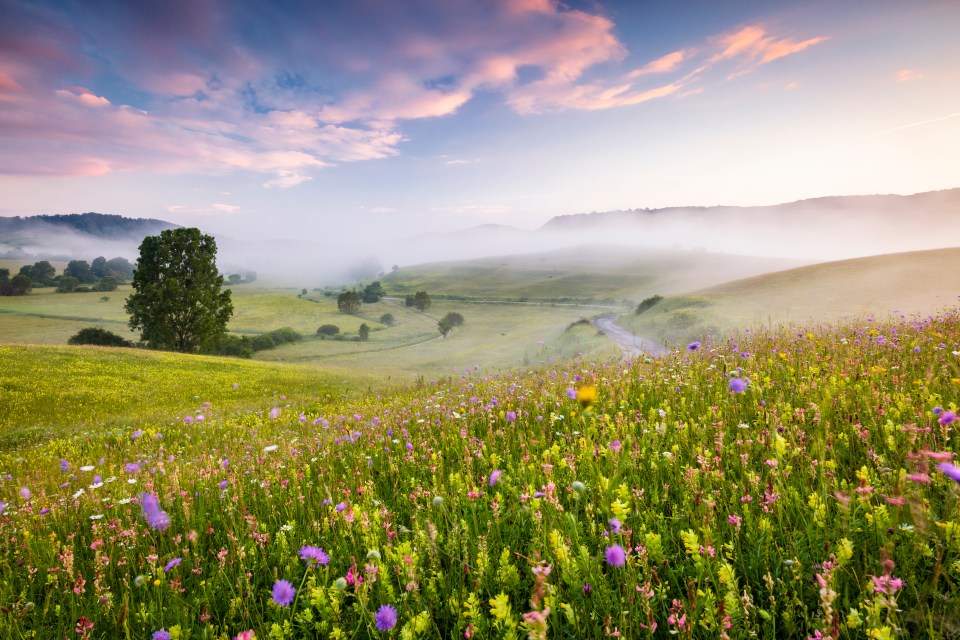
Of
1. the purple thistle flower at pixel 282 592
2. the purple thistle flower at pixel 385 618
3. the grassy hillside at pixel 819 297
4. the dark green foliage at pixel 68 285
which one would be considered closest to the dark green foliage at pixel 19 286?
the dark green foliage at pixel 68 285

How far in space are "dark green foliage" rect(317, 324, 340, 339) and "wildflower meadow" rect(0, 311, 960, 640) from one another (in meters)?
97.9

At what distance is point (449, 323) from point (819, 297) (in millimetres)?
71883

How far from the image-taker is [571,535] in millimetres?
2604

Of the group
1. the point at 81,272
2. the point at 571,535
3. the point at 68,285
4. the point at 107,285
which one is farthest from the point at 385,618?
the point at 81,272

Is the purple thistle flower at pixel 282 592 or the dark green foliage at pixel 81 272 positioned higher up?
the dark green foliage at pixel 81 272

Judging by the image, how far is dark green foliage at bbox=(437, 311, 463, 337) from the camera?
322 feet

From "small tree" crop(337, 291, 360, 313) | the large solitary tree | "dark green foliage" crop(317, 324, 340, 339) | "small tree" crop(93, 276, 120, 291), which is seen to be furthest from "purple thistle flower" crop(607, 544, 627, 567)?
"small tree" crop(93, 276, 120, 291)

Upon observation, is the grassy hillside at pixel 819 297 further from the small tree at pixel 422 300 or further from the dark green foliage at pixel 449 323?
the small tree at pixel 422 300

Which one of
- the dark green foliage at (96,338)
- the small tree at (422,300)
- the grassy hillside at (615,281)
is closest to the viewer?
the dark green foliage at (96,338)

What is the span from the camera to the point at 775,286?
50.3m

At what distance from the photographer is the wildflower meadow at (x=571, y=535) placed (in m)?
1.94

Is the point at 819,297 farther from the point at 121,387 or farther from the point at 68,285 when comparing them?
the point at 68,285

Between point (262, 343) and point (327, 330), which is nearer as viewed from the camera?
point (262, 343)

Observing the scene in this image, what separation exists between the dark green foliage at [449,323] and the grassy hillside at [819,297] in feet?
160
